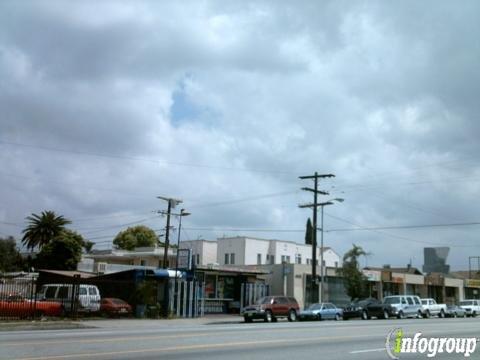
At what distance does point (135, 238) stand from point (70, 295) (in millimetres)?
65481

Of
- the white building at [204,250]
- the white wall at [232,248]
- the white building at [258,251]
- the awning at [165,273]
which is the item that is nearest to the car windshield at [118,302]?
the awning at [165,273]

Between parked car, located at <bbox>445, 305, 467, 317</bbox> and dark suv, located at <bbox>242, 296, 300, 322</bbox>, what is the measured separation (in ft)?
59.9

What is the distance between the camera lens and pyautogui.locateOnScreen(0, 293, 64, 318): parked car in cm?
3005

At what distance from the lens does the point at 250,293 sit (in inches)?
1837

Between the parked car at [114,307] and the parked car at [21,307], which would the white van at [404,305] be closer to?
the parked car at [114,307]

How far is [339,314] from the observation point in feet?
140

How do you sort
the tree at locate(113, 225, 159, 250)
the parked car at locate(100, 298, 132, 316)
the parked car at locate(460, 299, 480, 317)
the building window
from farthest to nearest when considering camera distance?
the tree at locate(113, 225, 159, 250)
the building window
the parked car at locate(460, 299, 480, 317)
the parked car at locate(100, 298, 132, 316)

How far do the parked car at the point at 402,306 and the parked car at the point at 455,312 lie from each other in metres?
5.44

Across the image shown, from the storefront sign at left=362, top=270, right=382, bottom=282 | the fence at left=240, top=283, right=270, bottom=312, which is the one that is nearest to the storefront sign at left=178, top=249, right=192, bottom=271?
the fence at left=240, top=283, right=270, bottom=312

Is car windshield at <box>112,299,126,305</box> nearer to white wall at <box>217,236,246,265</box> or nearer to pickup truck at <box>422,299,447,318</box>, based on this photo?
pickup truck at <box>422,299,447,318</box>

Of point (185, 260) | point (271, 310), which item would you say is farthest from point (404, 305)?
point (185, 260)

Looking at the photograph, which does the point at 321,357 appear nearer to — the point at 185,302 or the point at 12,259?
the point at 185,302

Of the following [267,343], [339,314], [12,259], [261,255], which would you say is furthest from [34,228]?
[267,343]

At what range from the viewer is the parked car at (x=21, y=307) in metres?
30.0
